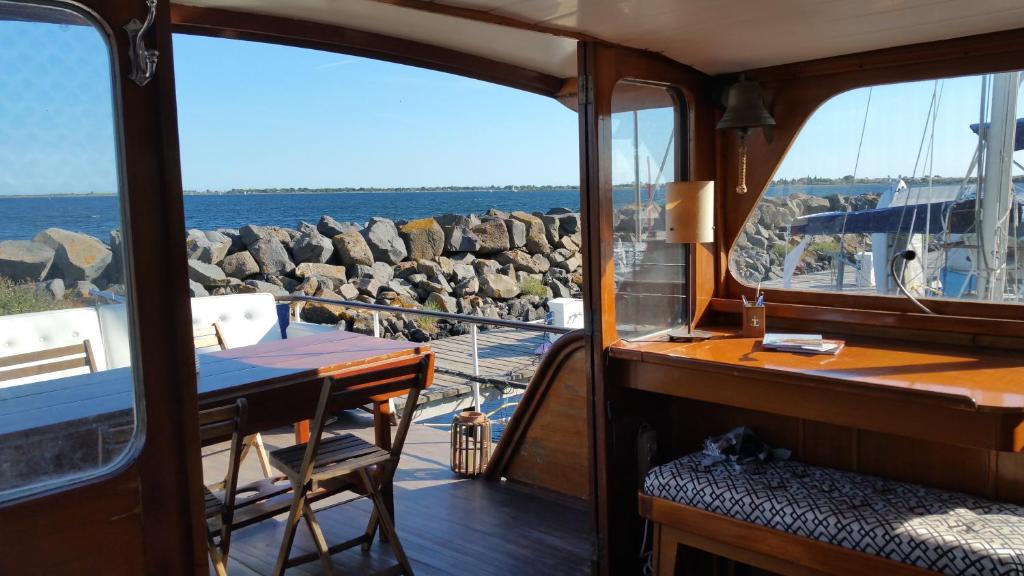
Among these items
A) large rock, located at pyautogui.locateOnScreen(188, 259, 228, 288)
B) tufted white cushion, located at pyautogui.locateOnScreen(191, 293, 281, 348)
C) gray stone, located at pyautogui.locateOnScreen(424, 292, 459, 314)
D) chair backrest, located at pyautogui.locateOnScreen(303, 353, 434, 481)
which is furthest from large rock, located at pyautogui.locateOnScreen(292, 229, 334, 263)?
chair backrest, located at pyautogui.locateOnScreen(303, 353, 434, 481)

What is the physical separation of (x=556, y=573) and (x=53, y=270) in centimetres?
256

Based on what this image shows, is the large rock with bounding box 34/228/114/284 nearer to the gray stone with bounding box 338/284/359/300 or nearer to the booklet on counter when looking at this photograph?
the booklet on counter

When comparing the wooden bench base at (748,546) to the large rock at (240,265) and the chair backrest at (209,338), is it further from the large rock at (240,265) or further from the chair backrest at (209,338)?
the large rock at (240,265)

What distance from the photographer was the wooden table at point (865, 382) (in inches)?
94.5

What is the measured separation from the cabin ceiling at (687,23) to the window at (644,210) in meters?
0.27

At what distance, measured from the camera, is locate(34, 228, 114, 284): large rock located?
155cm

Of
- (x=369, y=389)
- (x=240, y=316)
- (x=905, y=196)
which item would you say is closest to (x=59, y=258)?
(x=369, y=389)

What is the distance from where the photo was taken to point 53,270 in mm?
1547

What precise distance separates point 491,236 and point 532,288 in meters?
2.87

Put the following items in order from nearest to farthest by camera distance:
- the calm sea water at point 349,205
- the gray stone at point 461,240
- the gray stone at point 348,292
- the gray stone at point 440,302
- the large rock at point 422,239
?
the gray stone at point 348,292
the gray stone at point 440,302
the large rock at point 422,239
the gray stone at point 461,240
the calm sea water at point 349,205

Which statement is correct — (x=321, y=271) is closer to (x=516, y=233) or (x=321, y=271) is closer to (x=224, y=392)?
(x=516, y=233)

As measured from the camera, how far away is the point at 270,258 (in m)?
20.2

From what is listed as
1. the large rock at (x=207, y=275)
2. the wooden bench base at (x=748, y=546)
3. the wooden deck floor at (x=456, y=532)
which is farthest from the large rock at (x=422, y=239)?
the wooden bench base at (x=748, y=546)

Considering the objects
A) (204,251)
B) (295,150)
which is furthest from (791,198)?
(295,150)
